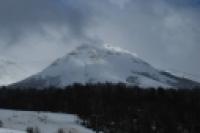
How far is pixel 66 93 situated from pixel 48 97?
536 cm

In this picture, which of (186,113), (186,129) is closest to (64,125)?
(186,129)

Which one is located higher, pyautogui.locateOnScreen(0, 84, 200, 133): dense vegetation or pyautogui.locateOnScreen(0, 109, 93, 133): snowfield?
pyautogui.locateOnScreen(0, 84, 200, 133): dense vegetation

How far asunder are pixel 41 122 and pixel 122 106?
4217cm

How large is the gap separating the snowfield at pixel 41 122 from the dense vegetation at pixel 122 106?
391 cm

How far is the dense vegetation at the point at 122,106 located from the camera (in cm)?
11237

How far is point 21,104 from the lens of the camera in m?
149

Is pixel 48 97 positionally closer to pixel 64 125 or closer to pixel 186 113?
pixel 186 113

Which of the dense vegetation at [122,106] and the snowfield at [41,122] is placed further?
the dense vegetation at [122,106]

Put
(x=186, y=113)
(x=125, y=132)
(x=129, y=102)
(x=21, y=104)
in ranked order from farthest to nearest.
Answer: (x=21, y=104), (x=129, y=102), (x=186, y=113), (x=125, y=132)

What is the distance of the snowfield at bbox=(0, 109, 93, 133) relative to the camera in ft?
295

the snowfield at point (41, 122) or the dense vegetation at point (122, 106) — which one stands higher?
the dense vegetation at point (122, 106)

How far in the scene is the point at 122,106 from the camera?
13412cm

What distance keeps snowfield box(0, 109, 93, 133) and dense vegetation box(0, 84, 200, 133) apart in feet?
12.8

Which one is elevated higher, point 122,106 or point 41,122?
point 122,106
